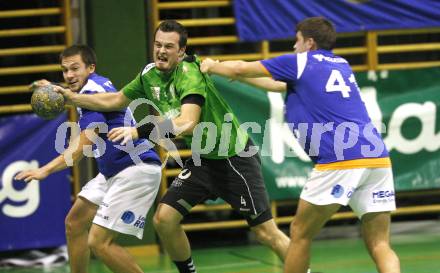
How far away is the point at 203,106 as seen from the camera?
6527mm

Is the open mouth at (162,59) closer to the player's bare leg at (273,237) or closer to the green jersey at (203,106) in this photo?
the green jersey at (203,106)

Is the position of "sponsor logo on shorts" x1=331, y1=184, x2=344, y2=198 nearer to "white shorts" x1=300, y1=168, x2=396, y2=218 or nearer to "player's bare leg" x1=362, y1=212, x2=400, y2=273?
"white shorts" x1=300, y1=168, x2=396, y2=218

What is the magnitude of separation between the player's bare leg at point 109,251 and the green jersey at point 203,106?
88 centimetres

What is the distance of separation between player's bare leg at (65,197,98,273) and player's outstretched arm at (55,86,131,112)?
715 mm

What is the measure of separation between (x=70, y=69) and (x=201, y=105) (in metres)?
1.24

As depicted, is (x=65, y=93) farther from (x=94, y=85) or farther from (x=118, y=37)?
(x=118, y=37)

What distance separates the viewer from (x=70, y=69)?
6.82 metres

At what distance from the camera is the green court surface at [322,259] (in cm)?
849

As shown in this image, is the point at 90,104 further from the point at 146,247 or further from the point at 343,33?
the point at 343,33

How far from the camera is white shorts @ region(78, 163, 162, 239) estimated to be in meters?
6.43

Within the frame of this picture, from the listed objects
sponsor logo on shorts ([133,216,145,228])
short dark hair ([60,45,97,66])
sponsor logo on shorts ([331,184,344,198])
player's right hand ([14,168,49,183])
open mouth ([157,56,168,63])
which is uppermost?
open mouth ([157,56,168,63])

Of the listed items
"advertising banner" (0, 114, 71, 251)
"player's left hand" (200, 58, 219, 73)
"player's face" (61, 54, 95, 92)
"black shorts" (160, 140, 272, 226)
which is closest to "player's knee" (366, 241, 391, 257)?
"black shorts" (160, 140, 272, 226)

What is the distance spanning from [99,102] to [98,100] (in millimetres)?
16

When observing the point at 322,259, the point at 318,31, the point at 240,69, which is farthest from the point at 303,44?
the point at 322,259
